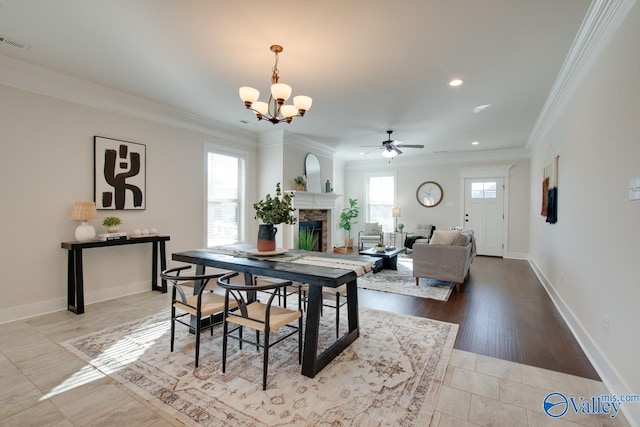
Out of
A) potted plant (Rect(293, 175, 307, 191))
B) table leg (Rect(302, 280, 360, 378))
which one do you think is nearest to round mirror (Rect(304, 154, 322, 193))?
potted plant (Rect(293, 175, 307, 191))

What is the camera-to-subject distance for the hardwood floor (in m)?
2.52

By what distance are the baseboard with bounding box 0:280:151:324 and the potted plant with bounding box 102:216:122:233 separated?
31.6 inches

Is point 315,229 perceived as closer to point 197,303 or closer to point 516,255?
point 197,303

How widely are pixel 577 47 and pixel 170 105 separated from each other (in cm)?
475

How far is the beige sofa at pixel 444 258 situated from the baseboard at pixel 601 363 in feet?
3.77

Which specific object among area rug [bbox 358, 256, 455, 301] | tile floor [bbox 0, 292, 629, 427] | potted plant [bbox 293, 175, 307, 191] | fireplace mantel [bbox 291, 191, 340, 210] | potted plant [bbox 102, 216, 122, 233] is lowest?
tile floor [bbox 0, 292, 629, 427]

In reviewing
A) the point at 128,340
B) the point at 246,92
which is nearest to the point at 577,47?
the point at 246,92

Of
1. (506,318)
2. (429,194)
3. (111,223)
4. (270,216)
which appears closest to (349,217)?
(429,194)

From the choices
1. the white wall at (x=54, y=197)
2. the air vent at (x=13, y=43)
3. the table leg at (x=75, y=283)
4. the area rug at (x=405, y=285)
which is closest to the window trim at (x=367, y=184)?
the area rug at (x=405, y=285)

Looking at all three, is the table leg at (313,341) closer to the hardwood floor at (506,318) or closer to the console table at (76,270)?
the hardwood floor at (506,318)

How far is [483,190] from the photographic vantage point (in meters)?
7.77

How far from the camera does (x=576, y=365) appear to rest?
2377 millimetres

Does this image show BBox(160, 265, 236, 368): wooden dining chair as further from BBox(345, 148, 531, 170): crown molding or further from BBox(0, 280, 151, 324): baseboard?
BBox(345, 148, 531, 170): crown molding

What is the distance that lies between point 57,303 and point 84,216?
41.7 inches
